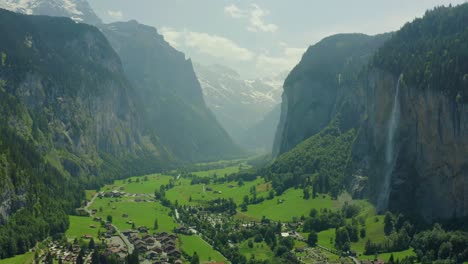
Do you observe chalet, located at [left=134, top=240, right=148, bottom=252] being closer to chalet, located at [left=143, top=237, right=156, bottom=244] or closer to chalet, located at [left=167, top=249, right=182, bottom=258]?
chalet, located at [left=143, top=237, right=156, bottom=244]

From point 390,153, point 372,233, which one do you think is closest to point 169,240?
point 372,233

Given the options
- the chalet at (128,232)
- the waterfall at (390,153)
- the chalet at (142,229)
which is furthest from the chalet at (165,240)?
the waterfall at (390,153)

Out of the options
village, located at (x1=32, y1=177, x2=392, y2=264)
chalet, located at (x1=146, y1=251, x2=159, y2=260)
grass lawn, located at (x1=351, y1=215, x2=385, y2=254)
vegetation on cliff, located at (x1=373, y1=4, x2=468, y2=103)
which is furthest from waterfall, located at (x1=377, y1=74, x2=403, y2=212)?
chalet, located at (x1=146, y1=251, x2=159, y2=260)

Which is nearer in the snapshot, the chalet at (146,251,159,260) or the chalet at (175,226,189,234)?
the chalet at (146,251,159,260)

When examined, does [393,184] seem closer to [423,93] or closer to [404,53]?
[423,93]

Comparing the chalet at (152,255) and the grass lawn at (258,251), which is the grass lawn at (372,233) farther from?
the chalet at (152,255)

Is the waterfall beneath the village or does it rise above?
above
